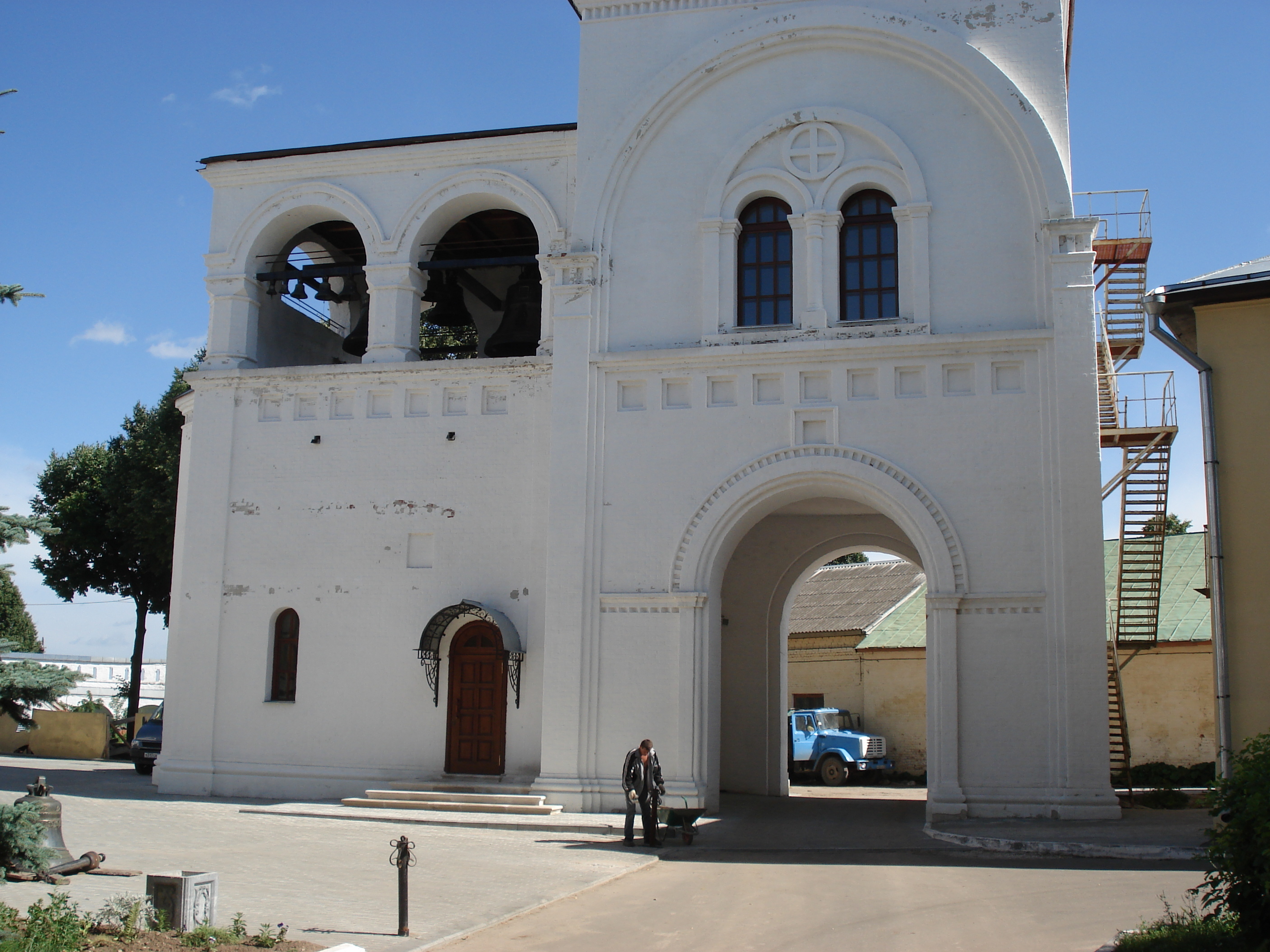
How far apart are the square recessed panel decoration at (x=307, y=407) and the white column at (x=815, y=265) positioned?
8477mm

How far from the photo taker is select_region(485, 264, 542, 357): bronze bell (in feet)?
68.2

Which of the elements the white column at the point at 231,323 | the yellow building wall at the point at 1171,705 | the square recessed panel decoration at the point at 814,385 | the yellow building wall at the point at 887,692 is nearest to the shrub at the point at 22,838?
the square recessed panel decoration at the point at 814,385

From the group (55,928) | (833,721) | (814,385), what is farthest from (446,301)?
(55,928)

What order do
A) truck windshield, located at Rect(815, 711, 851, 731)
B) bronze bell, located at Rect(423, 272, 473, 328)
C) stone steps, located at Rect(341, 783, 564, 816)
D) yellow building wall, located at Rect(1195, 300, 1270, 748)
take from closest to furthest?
yellow building wall, located at Rect(1195, 300, 1270, 748) < stone steps, located at Rect(341, 783, 564, 816) < bronze bell, located at Rect(423, 272, 473, 328) < truck windshield, located at Rect(815, 711, 851, 731)

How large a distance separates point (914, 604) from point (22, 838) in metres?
26.8

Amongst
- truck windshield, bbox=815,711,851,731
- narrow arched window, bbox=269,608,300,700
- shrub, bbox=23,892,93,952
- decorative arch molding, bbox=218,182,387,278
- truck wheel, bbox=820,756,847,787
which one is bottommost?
truck wheel, bbox=820,756,847,787

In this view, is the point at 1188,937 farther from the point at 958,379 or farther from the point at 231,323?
the point at 231,323

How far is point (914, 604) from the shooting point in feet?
106

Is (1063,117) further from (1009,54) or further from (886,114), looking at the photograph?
(886,114)

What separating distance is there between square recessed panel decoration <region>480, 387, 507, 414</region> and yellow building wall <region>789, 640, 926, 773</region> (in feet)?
47.1

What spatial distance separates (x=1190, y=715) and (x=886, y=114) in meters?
15.1

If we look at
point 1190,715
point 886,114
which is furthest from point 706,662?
point 1190,715

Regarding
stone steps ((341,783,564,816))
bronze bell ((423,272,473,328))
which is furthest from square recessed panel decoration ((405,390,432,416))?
stone steps ((341,783,564,816))

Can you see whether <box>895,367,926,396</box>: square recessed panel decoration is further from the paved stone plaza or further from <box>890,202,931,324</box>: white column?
the paved stone plaza
